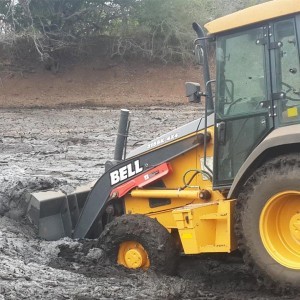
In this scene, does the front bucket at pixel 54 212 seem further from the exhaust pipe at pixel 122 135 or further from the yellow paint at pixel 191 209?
the yellow paint at pixel 191 209

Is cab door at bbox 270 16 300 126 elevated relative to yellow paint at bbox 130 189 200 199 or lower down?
elevated

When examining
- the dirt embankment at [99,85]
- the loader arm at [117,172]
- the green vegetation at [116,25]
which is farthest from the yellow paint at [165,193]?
the green vegetation at [116,25]

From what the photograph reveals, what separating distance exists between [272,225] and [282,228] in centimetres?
9

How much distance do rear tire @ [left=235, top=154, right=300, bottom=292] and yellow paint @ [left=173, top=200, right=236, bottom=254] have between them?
0.30 m

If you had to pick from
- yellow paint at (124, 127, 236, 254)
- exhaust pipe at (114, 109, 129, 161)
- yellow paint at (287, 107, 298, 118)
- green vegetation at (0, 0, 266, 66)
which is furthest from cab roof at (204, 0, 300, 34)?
green vegetation at (0, 0, 266, 66)

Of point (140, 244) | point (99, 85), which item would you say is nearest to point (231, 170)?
point (140, 244)

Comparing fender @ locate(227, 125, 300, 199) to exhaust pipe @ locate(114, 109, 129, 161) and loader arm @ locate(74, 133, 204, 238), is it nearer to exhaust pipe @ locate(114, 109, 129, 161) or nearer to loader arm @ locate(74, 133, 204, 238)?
loader arm @ locate(74, 133, 204, 238)

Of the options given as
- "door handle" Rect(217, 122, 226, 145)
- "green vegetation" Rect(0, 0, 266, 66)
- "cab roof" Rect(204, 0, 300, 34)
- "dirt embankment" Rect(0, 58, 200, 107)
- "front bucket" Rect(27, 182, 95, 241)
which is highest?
"green vegetation" Rect(0, 0, 266, 66)

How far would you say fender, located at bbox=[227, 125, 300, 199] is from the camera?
4.73 meters

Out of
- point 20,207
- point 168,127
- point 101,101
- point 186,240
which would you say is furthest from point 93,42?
point 186,240

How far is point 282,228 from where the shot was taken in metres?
4.96

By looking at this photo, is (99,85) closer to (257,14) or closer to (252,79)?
(252,79)

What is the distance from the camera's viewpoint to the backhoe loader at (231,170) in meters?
4.86

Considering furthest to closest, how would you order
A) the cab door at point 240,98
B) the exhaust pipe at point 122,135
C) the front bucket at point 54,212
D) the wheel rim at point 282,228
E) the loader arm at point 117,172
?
the front bucket at point 54,212 < the exhaust pipe at point 122,135 < the loader arm at point 117,172 < the cab door at point 240,98 < the wheel rim at point 282,228
